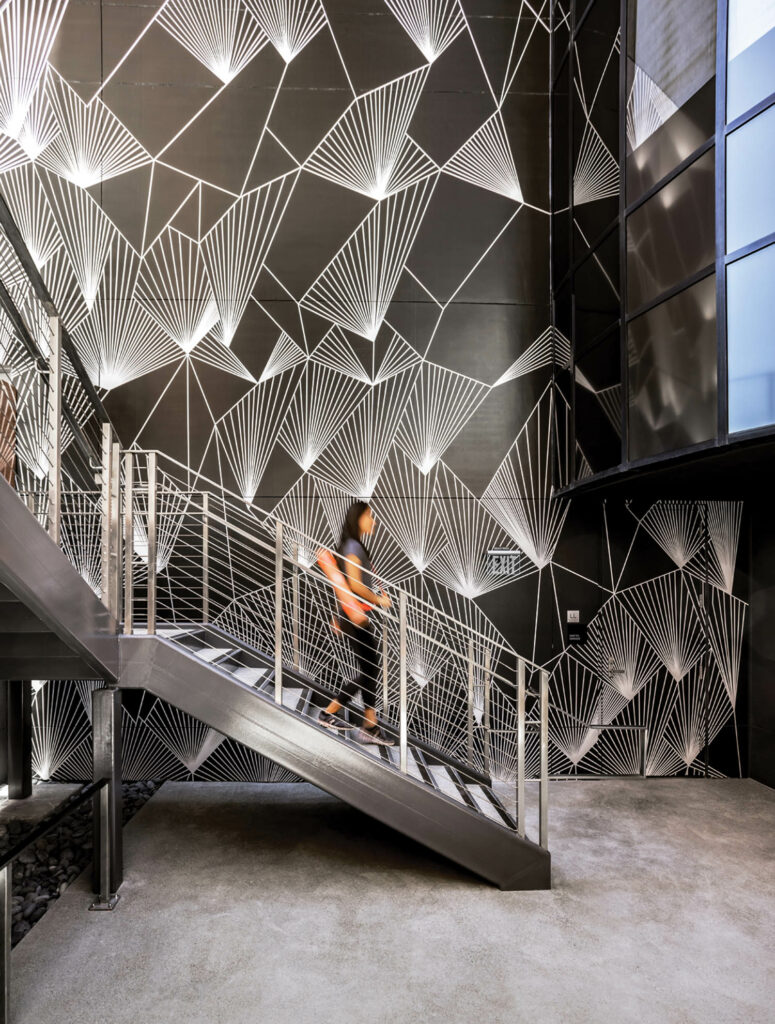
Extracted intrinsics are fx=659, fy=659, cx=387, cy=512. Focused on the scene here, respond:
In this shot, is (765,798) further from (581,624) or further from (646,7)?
(646,7)

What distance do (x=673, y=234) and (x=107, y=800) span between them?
420 centimetres

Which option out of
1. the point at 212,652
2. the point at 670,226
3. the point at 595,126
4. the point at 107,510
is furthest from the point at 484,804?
the point at 595,126

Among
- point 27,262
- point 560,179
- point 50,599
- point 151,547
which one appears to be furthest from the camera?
point 560,179

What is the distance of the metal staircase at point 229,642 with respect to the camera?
280 centimetres

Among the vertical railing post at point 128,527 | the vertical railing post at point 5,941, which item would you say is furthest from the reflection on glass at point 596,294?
the vertical railing post at point 5,941

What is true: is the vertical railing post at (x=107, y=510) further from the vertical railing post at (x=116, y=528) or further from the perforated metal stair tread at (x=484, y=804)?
the perforated metal stair tread at (x=484, y=804)

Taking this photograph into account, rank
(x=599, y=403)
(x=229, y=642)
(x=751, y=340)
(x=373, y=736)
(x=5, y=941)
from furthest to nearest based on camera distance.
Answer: (x=599, y=403), (x=229, y=642), (x=373, y=736), (x=751, y=340), (x=5, y=941)

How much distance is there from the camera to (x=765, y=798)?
476 centimetres

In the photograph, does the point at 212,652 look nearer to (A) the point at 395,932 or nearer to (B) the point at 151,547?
(B) the point at 151,547

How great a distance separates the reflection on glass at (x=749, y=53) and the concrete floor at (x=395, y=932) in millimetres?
3859

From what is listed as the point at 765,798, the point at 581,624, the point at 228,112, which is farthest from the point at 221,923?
the point at 228,112

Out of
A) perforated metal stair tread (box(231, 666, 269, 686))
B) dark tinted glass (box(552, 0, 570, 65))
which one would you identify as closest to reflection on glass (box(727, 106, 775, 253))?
dark tinted glass (box(552, 0, 570, 65))

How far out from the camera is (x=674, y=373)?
3.63 m

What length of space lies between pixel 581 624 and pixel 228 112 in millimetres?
4877
